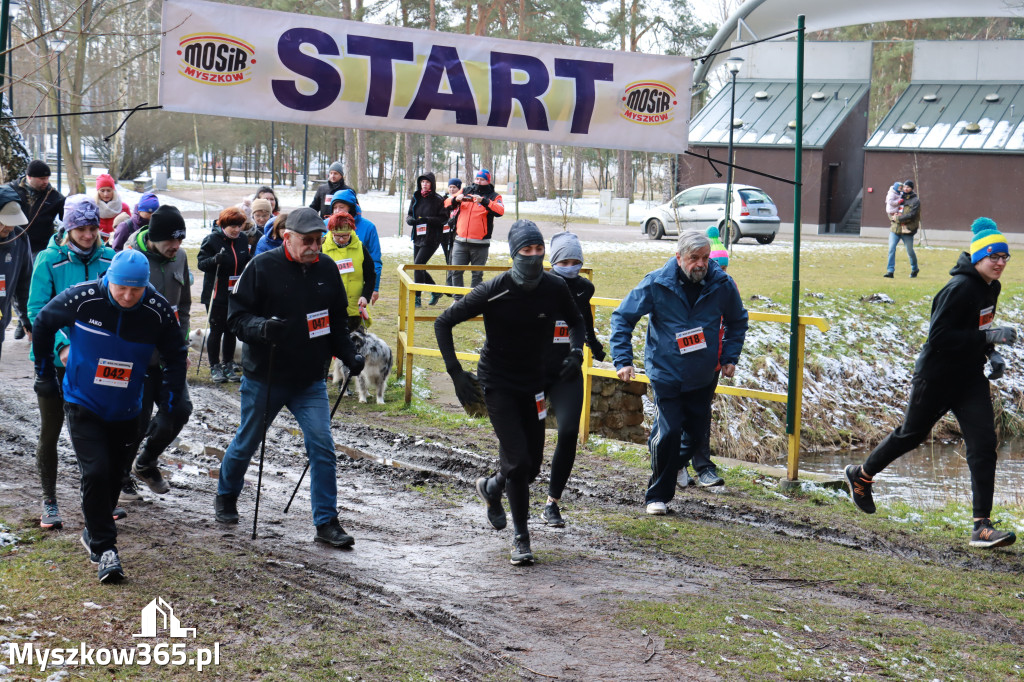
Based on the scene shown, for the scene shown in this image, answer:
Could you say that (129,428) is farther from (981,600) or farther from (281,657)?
(981,600)

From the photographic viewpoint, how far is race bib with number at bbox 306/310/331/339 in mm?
6035

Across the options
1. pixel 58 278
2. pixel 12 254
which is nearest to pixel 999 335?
pixel 58 278

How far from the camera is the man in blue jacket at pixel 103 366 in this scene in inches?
209

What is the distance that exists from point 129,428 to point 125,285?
2.59 ft

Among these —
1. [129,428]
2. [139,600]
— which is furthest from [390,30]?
[139,600]

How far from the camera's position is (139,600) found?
4.97 metres

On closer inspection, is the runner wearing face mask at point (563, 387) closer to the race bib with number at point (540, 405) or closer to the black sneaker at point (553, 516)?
the black sneaker at point (553, 516)

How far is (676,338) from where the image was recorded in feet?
23.0

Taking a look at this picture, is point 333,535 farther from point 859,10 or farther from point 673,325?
point 859,10

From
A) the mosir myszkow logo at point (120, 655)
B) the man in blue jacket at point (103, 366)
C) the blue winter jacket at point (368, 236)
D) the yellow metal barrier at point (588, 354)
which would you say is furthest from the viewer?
the blue winter jacket at point (368, 236)

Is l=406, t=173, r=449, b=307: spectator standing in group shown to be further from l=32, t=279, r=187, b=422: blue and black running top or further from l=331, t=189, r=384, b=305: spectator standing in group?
l=32, t=279, r=187, b=422: blue and black running top

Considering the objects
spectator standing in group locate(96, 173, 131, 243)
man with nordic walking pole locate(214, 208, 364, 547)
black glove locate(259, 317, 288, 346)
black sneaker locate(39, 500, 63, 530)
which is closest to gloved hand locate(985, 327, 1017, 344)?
man with nordic walking pole locate(214, 208, 364, 547)

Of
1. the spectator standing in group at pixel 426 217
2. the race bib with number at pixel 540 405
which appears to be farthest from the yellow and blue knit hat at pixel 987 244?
the spectator standing in group at pixel 426 217

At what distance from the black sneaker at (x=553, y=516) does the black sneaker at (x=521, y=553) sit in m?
0.81
